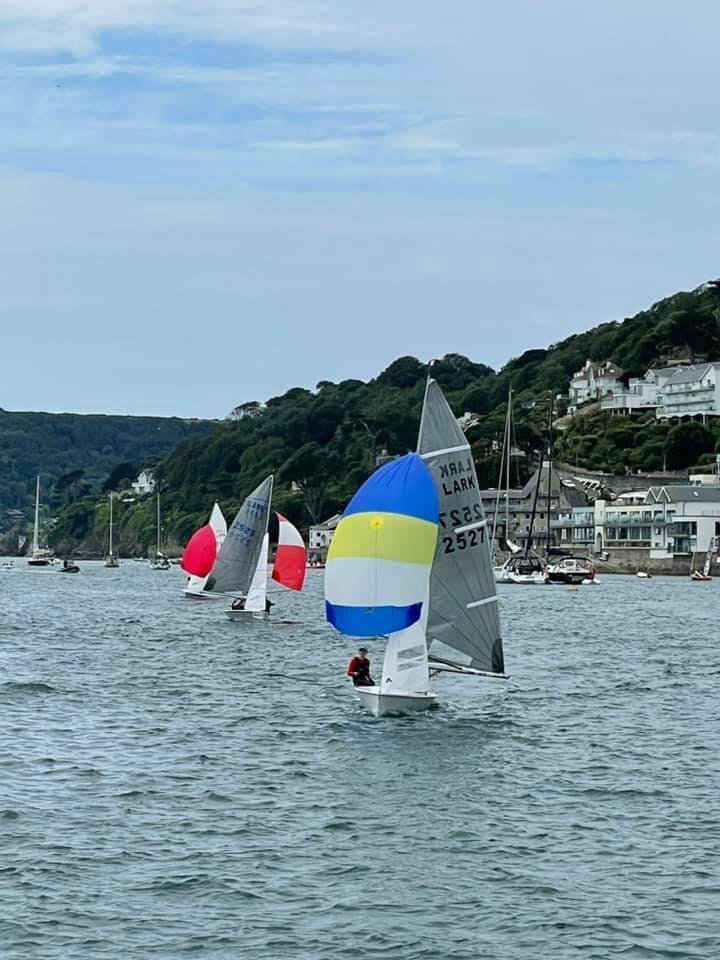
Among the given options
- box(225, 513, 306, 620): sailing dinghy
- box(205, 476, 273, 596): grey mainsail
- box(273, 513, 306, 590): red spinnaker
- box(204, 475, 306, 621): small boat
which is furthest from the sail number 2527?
box(273, 513, 306, 590): red spinnaker

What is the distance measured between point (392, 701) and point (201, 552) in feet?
155

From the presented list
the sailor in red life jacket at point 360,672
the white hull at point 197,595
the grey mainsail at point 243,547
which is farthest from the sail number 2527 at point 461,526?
the white hull at point 197,595

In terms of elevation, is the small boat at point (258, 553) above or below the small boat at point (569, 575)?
above

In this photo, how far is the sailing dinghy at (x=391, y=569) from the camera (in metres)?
33.1

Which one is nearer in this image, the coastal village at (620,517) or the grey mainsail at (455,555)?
the grey mainsail at (455,555)

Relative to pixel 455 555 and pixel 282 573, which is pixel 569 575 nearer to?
pixel 282 573

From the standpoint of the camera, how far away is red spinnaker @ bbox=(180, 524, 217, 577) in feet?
260

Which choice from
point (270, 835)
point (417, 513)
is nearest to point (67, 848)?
point (270, 835)

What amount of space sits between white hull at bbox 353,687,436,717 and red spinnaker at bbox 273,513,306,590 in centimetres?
3346

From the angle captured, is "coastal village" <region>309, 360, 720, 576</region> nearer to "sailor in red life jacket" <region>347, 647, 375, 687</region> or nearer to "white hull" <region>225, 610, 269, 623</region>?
"white hull" <region>225, 610, 269, 623</region>

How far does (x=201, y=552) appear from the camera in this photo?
8075 centimetres

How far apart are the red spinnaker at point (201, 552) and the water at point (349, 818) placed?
101ft

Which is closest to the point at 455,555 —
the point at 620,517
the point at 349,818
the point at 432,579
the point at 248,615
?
the point at 432,579

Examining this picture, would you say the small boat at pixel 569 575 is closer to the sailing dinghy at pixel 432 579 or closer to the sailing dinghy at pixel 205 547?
the sailing dinghy at pixel 205 547
